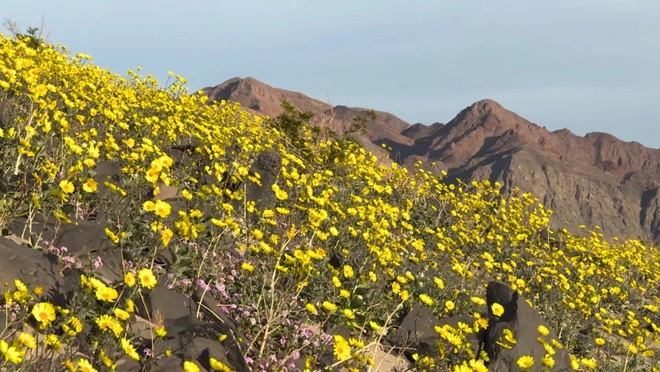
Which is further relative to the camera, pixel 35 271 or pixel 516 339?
pixel 516 339

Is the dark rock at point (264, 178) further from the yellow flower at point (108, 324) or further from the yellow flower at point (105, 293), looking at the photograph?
the yellow flower at point (108, 324)

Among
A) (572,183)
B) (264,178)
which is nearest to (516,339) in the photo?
(264,178)

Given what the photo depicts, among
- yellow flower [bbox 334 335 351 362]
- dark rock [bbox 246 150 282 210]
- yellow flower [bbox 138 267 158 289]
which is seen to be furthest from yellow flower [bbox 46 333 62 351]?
dark rock [bbox 246 150 282 210]

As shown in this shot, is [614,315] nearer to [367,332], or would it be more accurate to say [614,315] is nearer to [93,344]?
[367,332]

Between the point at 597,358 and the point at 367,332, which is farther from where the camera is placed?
the point at 597,358

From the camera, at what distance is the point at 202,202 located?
754 cm

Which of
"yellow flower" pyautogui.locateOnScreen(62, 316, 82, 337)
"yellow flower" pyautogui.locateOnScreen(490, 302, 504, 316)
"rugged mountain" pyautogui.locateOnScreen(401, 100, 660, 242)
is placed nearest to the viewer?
"yellow flower" pyautogui.locateOnScreen(62, 316, 82, 337)

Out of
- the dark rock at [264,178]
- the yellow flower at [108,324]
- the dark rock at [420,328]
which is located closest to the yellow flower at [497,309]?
the dark rock at [420,328]

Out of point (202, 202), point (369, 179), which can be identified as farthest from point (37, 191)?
point (369, 179)

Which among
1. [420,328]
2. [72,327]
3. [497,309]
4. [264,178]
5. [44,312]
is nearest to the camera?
[44,312]

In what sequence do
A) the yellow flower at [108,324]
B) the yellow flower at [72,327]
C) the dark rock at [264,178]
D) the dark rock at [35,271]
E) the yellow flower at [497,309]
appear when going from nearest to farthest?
the yellow flower at [72,327], the yellow flower at [108,324], the dark rock at [35,271], the yellow flower at [497,309], the dark rock at [264,178]

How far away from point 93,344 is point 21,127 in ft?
13.4

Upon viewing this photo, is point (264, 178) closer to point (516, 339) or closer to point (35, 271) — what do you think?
point (516, 339)

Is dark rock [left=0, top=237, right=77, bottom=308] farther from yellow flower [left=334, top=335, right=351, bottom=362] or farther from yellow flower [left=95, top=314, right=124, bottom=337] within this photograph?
yellow flower [left=334, top=335, right=351, bottom=362]
